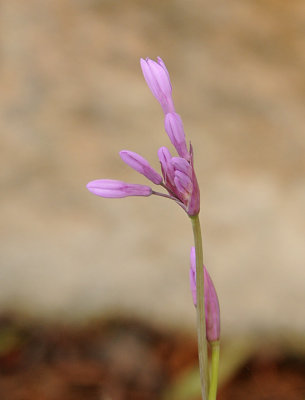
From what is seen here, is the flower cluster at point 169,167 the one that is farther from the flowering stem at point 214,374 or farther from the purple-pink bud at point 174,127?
the flowering stem at point 214,374

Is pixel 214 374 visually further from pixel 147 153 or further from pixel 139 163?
pixel 147 153

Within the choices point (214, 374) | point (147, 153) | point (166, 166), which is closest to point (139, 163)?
point (166, 166)

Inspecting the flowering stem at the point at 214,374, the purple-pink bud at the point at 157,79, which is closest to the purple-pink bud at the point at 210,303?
the flowering stem at the point at 214,374

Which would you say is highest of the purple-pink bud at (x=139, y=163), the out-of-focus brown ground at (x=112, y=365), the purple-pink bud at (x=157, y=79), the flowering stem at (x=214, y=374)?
the purple-pink bud at (x=157, y=79)

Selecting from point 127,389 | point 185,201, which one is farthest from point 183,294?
point 185,201

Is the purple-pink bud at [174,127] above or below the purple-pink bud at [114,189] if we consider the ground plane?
above

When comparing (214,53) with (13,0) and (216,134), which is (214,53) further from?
(13,0)
